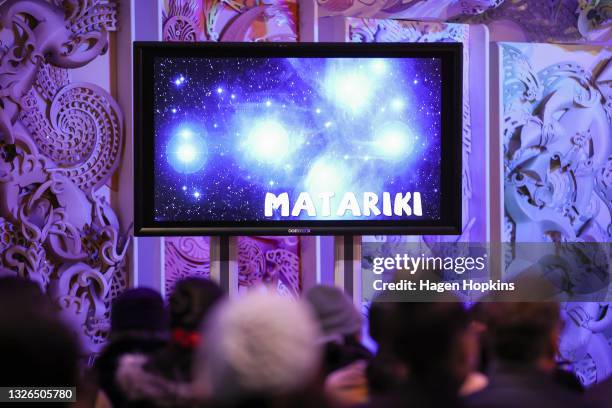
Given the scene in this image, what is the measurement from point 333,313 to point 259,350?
4.24ft

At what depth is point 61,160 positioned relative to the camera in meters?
4.73

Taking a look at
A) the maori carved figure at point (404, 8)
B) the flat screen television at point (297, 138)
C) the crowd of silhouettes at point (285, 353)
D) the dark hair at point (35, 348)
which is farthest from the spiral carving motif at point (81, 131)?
the dark hair at point (35, 348)

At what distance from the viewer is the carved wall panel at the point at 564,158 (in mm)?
5383

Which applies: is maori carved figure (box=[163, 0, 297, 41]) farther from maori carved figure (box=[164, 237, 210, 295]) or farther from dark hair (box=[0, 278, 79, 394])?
dark hair (box=[0, 278, 79, 394])

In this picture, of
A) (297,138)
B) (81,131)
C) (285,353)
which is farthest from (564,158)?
(285,353)

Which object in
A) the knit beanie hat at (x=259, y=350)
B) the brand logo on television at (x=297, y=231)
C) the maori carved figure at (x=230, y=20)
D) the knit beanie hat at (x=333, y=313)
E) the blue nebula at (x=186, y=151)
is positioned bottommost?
the knit beanie hat at (x=333, y=313)

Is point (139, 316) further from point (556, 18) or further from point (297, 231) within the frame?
point (556, 18)

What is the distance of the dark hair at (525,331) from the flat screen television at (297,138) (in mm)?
2186

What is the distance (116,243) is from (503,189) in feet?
7.78

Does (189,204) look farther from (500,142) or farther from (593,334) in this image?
(593,334)

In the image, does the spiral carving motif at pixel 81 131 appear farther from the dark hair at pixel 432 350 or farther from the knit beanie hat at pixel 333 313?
the dark hair at pixel 432 350

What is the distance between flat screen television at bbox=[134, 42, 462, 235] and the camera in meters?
4.21

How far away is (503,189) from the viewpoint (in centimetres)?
536

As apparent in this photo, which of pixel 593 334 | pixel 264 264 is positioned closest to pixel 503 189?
pixel 593 334
